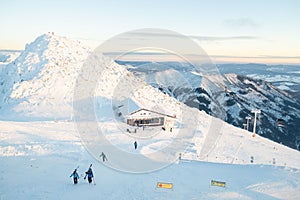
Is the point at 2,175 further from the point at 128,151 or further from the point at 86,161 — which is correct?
the point at 128,151

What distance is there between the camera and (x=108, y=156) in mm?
22891

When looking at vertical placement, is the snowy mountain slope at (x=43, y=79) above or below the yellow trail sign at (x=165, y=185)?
above

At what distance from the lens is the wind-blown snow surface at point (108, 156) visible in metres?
16.1

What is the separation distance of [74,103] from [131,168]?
1106 inches

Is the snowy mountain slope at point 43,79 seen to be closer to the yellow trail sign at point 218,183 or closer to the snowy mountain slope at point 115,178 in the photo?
the snowy mountain slope at point 115,178

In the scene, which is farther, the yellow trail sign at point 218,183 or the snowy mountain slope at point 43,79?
the snowy mountain slope at point 43,79

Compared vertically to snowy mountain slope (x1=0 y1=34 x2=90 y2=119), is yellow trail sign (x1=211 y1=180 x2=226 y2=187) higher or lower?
lower

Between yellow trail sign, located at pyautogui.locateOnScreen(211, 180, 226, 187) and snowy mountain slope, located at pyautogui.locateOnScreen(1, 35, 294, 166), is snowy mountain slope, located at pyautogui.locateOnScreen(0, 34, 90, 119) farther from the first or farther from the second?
yellow trail sign, located at pyautogui.locateOnScreen(211, 180, 226, 187)

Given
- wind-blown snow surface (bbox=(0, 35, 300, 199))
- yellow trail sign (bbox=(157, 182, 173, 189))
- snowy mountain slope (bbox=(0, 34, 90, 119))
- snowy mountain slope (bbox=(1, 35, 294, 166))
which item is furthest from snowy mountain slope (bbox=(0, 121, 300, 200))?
snowy mountain slope (bbox=(0, 34, 90, 119))

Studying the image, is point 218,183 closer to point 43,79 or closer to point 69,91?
point 69,91

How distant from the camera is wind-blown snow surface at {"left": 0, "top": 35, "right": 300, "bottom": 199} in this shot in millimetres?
16109

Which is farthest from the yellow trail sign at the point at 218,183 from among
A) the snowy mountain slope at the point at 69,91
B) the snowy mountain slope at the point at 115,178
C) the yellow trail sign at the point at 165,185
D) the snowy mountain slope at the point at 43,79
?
the snowy mountain slope at the point at 43,79

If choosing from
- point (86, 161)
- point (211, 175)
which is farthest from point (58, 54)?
point (211, 175)

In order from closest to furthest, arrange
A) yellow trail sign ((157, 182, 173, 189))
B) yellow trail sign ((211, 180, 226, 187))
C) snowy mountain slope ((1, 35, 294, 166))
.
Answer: yellow trail sign ((157, 182, 173, 189)) < yellow trail sign ((211, 180, 226, 187)) < snowy mountain slope ((1, 35, 294, 166))
